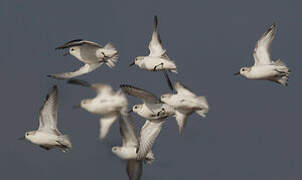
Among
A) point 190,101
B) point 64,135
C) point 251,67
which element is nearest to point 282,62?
point 251,67

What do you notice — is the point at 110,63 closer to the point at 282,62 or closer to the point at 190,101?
the point at 190,101

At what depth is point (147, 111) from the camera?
27.5m

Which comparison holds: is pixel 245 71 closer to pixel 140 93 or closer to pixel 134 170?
pixel 140 93

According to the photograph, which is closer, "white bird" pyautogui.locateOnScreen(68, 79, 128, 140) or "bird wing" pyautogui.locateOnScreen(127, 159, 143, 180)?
"white bird" pyautogui.locateOnScreen(68, 79, 128, 140)

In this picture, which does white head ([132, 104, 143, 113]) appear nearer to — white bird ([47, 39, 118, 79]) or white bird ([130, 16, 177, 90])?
white bird ([130, 16, 177, 90])

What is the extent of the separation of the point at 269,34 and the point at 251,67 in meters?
1.48

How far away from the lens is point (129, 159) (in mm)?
29531

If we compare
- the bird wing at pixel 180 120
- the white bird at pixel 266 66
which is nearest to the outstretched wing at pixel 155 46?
the bird wing at pixel 180 120

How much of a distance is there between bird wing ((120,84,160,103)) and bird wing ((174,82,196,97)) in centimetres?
84

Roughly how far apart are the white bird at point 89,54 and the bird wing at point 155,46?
1.48 metres

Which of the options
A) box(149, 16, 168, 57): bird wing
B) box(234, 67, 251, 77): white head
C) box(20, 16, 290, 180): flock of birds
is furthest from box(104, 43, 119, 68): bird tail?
box(234, 67, 251, 77): white head

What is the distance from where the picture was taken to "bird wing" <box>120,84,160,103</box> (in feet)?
90.2

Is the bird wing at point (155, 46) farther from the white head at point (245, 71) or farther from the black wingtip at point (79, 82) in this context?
the black wingtip at point (79, 82)

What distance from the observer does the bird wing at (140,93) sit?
27.5 m
